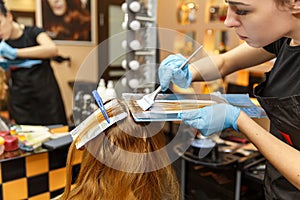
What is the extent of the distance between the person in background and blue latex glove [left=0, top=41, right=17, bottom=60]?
223cm

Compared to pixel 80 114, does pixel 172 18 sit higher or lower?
higher

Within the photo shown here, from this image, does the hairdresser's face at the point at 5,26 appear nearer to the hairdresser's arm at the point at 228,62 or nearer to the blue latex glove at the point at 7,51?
the blue latex glove at the point at 7,51

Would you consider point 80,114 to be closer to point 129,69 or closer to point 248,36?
point 129,69

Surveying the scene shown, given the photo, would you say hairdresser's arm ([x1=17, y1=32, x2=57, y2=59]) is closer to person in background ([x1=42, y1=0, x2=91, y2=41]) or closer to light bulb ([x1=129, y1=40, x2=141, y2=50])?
light bulb ([x1=129, y1=40, x2=141, y2=50])

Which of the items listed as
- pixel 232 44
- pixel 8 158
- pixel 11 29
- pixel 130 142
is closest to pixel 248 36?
pixel 130 142

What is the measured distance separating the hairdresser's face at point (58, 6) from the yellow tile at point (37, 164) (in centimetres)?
315

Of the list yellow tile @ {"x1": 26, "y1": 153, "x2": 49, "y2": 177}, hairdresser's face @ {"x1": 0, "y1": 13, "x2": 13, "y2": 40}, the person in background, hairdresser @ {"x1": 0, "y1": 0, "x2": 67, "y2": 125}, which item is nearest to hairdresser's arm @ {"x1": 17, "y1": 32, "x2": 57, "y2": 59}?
hairdresser @ {"x1": 0, "y1": 0, "x2": 67, "y2": 125}

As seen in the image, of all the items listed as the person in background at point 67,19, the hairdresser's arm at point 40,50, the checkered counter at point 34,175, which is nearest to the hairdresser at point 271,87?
the checkered counter at point 34,175

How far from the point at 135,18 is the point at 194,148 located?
1.05m

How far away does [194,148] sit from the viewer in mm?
1839

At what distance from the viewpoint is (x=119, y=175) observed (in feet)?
2.96

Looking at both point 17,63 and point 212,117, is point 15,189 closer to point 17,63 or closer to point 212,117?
point 212,117

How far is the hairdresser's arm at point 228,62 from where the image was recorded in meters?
1.19

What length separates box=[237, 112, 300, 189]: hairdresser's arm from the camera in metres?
0.78
